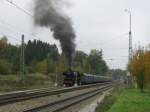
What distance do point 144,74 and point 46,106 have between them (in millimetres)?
25873

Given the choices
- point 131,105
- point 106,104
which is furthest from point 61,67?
point 131,105

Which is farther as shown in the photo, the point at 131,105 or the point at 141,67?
the point at 141,67

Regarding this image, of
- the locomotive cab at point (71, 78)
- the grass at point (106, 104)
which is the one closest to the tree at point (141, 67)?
the grass at point (106, 104)

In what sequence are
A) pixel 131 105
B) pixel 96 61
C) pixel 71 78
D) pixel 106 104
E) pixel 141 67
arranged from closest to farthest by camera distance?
pixel 131 105 → pixel 106 104 → pixel 141 67 → pixel 71 78 → pixel 96 61

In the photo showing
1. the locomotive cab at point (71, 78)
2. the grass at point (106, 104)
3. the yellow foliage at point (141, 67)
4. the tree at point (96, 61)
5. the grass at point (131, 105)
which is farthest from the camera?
the tree at point (96, 61)

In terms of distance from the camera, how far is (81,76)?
6588cm

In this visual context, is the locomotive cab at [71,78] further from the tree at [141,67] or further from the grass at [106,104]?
the grass at [106,104]

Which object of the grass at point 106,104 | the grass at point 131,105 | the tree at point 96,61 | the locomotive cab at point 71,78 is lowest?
the grass at point 106,104

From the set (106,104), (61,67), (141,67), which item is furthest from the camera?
(61,67)

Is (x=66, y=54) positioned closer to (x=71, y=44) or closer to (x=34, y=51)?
(x=71, y=44)

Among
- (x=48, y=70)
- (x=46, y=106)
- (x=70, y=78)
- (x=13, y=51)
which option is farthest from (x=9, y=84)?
(x=13, y=51)

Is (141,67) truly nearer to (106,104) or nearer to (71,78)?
(71,78)

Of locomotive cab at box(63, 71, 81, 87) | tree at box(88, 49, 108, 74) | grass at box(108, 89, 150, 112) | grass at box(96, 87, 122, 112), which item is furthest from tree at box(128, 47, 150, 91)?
tree at box(88, 49, 108, 74)

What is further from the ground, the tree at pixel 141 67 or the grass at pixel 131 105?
the tree at pixel 141 67
